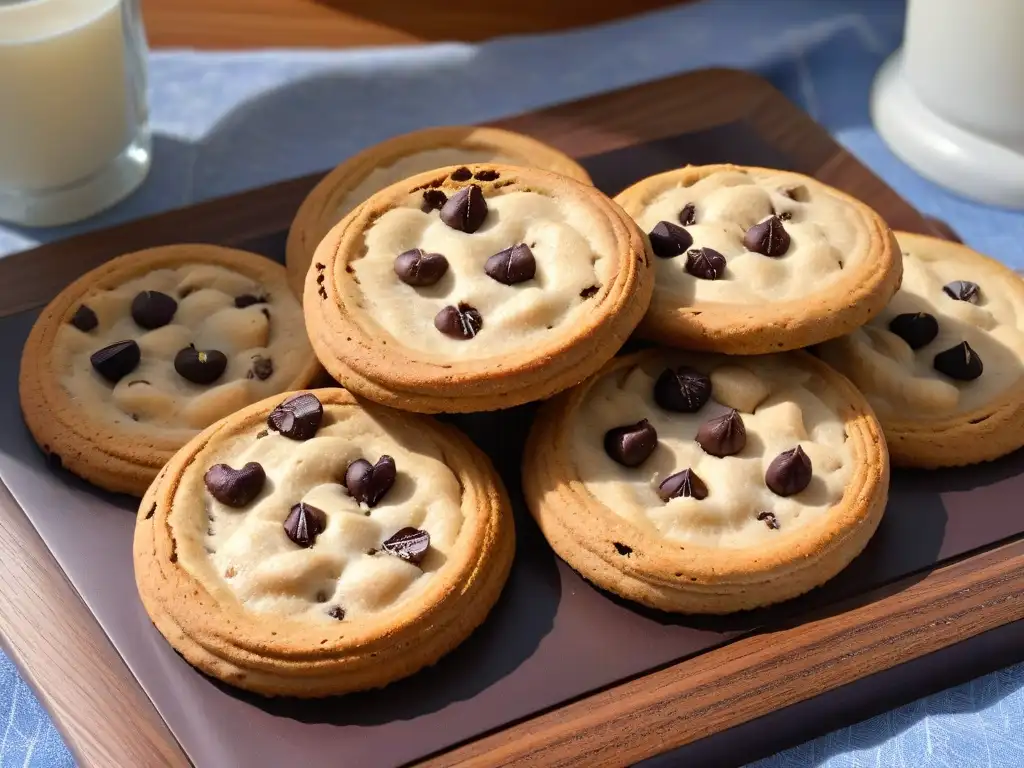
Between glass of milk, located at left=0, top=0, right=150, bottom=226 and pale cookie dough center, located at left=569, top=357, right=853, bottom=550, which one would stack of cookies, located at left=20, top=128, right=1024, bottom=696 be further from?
glass of milk, located at left=0, top=0, right=150, bottom=226

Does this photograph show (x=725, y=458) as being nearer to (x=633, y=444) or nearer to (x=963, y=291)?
(x=633, y=444)

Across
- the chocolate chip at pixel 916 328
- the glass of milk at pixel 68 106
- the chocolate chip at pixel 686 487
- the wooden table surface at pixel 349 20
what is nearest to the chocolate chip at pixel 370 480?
the chocolate chip at pixel 686 487

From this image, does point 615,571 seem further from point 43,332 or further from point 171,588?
point 43,332

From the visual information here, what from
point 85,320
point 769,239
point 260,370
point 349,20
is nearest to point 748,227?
point 769,239

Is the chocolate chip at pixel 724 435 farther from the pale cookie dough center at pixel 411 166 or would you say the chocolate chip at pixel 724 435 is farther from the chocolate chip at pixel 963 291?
the pale cookie dough center at pixel 411 166

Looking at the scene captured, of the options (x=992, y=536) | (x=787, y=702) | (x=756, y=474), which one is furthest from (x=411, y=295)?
(x=992, y=536)
